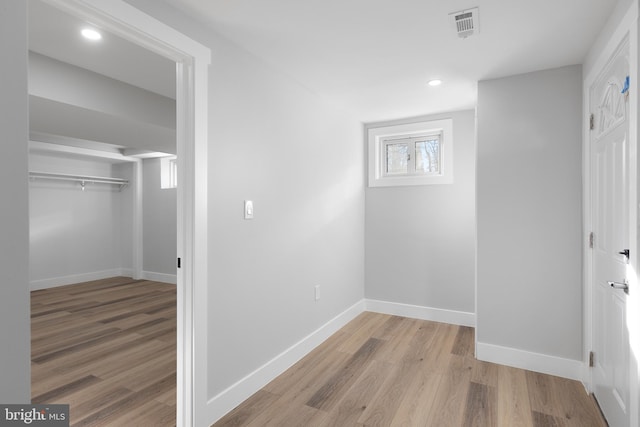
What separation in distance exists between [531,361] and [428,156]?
229 cm

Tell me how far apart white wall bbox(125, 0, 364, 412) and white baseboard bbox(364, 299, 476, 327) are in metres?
0.58

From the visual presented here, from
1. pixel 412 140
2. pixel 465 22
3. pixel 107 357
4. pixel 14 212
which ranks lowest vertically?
pixel 107 357

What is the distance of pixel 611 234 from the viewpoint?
78.9 inches

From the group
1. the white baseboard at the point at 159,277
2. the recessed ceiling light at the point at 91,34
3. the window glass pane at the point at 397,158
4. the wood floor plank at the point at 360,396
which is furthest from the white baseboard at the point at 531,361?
the white baseboard at the point at 159,277

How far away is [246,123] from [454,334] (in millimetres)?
2815

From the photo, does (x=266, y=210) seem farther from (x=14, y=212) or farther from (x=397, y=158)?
(x=397, y=158)

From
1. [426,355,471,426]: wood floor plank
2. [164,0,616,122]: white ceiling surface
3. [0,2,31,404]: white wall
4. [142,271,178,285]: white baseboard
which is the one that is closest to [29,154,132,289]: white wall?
[142,271,178,285]: white baseboard

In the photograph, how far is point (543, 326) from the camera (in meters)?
2.71

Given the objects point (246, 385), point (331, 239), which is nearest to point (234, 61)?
point (331, 239)

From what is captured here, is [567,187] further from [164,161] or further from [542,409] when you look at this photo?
[164,161]

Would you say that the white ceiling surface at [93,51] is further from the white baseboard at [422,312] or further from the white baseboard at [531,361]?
the white baseboard at [531,361]

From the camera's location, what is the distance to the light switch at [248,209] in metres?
2.34

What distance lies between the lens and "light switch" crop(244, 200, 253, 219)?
2.34 m

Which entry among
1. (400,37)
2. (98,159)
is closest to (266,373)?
(400,37)
